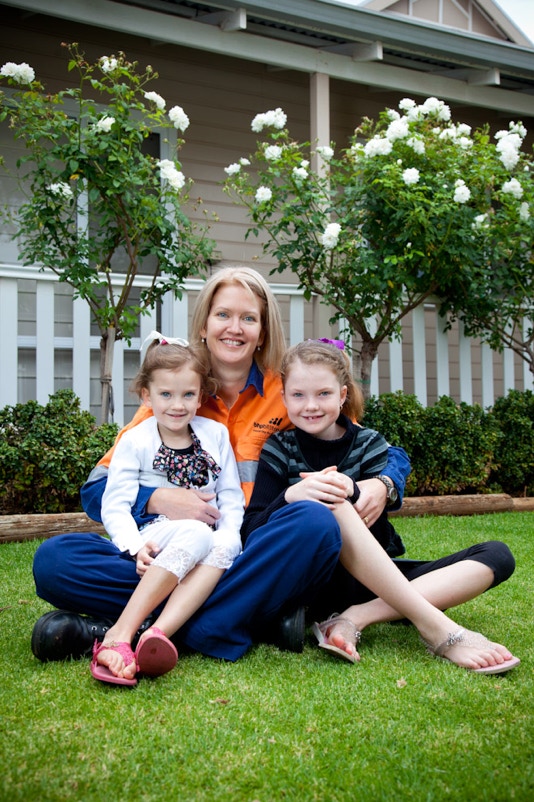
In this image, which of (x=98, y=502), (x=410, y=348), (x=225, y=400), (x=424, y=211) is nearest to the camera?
(x=98, y=502)

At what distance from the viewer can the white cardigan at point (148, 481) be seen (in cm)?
259

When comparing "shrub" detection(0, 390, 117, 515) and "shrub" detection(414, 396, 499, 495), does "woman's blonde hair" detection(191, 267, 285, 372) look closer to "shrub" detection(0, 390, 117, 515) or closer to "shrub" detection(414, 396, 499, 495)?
"shrub" detection(0, 390, 117, 515)

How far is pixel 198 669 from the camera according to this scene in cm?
245

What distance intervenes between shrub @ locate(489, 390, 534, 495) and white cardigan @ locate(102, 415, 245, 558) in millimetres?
3934

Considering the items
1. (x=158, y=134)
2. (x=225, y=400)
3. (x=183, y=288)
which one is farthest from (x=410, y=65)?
(x=225, y=400)

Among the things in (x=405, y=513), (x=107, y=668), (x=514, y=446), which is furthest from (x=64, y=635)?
(x=514, y=446)

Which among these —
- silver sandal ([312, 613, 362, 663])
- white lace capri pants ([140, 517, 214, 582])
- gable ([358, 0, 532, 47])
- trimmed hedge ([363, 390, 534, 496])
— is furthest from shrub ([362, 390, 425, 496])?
gable ([358, 0, 532, 47])

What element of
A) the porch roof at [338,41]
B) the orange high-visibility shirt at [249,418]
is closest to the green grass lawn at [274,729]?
the orange high-visibility shirt at [249,418]

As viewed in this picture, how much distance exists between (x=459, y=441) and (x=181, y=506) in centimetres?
375

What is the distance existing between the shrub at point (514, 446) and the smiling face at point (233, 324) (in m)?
3.79

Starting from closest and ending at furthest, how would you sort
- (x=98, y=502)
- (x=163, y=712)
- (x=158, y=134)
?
(x=163, y=712)
(x=98, y=502)
(x=158, y=134)

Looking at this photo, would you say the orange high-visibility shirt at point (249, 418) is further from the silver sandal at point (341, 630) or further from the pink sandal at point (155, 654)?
the pink sandal at point (155, 654)

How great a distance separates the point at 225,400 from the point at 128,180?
2612 mm

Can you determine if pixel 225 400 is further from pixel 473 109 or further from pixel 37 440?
pixel 473 109
